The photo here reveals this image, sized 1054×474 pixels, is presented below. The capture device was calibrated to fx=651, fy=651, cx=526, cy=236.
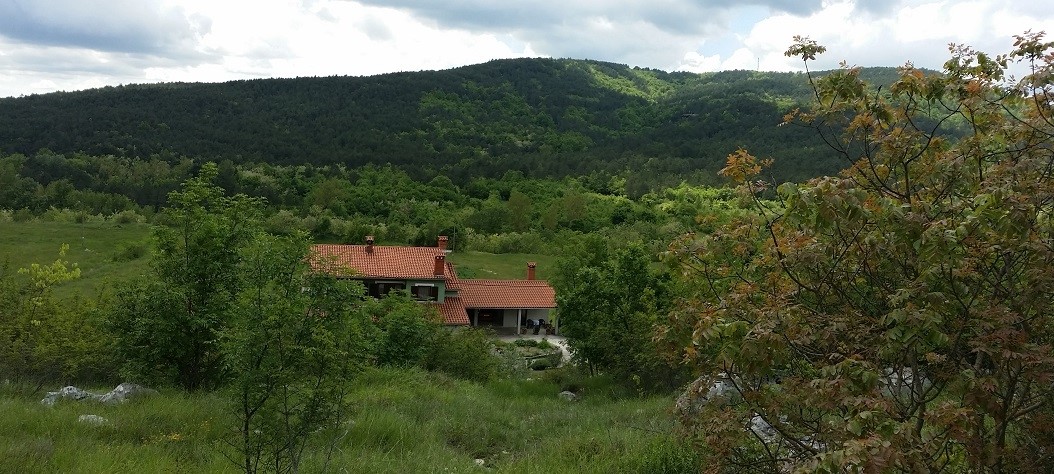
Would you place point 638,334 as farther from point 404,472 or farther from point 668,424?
point 404,472

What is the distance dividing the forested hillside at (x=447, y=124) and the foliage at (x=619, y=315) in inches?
2531

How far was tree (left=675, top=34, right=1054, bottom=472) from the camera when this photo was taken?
3562mm

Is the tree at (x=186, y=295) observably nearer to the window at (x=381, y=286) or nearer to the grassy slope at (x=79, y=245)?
the window at (x=381, y=286)

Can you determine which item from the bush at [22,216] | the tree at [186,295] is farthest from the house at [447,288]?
the bush at [22,216]

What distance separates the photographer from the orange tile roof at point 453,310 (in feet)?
125

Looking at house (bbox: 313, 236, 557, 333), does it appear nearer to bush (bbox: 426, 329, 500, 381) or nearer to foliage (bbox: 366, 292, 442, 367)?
bush (bbox: 426, 329, 500, 381)

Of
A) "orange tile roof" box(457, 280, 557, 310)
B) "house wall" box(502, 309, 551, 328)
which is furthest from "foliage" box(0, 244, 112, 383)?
"house wall" box(502, 309, 551, 328)

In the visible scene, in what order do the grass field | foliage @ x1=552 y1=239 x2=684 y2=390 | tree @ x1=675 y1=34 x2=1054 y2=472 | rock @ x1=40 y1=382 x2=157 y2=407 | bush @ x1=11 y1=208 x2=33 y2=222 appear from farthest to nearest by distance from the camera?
1. bush @ x1=11 y1=208 x2=33 y2=222
2. the grass field
3. foliage @ x1=552 y1=239 x2=684 y2=390
4. rock @ x1=40 y1=382 x2=157 y2=407
5. tree @ x1=675 y1=34 x2=1054 y2=472

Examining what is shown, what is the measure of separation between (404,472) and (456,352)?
12985 mm

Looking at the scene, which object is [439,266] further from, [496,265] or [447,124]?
[447,124]

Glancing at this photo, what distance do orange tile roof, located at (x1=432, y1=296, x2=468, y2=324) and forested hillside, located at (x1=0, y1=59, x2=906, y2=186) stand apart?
53693mm

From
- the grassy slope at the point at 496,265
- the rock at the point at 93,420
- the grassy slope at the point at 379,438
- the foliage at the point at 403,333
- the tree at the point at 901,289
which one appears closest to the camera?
the tree at the point at 901,289

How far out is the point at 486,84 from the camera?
17650 centimetres

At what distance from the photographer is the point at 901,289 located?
3.74 metres
